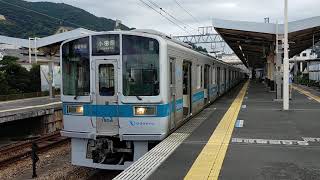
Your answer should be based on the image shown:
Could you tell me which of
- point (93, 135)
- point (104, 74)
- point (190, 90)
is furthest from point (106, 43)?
point (190, 90)

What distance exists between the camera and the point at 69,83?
9.46 metres

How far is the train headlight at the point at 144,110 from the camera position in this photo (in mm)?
8789

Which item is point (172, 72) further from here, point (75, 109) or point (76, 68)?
point (75, 109)

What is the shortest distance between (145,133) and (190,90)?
3591mm

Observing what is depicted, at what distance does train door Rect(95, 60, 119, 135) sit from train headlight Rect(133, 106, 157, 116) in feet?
1.39

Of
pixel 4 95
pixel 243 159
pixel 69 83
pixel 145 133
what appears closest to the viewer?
pixel 243 159

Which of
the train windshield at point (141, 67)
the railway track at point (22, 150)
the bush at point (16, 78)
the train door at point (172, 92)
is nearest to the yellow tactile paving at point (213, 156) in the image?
the train door at point (172, 92)

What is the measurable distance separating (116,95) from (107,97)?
0.21 meters

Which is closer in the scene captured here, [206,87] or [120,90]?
[120,90]

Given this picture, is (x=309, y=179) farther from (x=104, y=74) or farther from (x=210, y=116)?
(x=210, y=116)

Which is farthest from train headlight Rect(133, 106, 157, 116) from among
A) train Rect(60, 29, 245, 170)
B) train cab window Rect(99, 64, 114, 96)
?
train cab window Rect(99, 64, 114, 96)

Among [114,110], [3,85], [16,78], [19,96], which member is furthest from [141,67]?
[16,78]

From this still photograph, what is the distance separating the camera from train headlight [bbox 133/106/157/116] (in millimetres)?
8789

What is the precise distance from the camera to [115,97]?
898 centimetres
